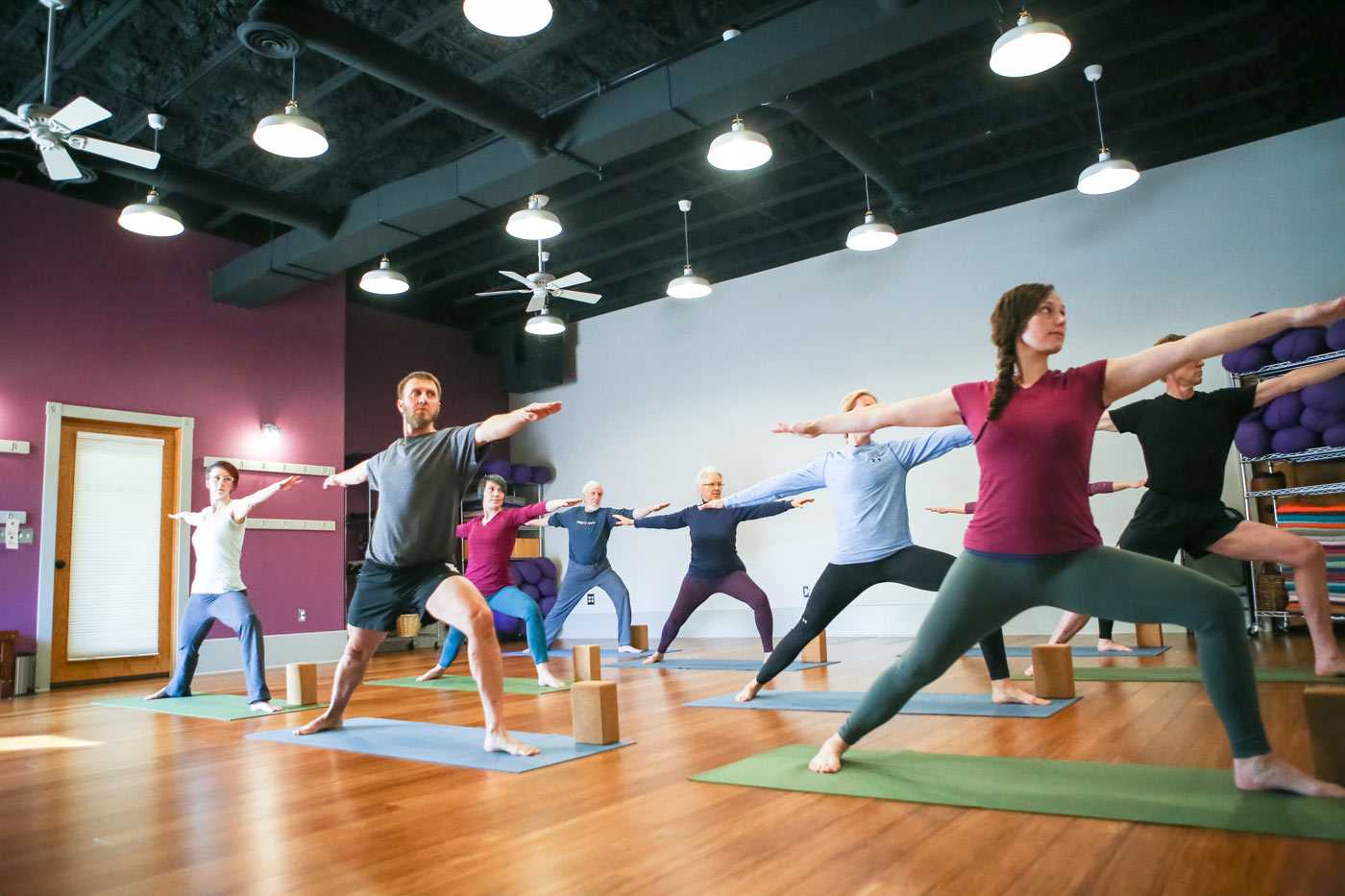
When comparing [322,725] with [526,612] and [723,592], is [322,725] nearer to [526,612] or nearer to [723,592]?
[526,612]

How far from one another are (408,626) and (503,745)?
19.9 feet

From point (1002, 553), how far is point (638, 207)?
6201 mm

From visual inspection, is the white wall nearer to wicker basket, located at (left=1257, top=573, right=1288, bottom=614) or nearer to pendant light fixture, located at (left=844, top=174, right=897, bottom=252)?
wicker basket, located at (left=1257, top=573, right=1288, bottom=614)

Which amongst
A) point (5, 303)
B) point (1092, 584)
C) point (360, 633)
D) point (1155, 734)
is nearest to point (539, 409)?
point (360, 633)

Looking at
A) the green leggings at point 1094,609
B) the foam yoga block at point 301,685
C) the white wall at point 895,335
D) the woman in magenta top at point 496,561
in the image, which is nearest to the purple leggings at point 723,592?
the woman in magenta top at point 496,561

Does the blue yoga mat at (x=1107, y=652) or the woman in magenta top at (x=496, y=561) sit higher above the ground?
the woman in magenta top at (x=496, y=561)

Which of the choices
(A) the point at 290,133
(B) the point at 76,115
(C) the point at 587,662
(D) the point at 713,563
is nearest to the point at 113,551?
(B) the point at 76,115

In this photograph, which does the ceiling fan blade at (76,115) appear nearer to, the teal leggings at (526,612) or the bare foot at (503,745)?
the teal leggings at (526,612)

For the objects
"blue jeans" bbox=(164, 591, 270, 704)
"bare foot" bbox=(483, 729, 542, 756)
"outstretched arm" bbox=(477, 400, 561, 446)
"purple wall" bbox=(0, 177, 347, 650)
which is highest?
"purple wall" bbox=(0, 177, 347, 650)

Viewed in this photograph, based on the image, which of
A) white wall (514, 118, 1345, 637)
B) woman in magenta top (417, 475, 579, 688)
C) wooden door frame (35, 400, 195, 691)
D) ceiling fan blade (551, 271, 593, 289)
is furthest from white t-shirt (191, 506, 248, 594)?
white wall (514, 118, 1345, 637)

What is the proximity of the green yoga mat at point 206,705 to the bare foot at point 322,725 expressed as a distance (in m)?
0.86

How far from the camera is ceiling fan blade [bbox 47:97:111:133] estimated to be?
4332 millimetres

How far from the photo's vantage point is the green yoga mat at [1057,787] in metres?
1.75

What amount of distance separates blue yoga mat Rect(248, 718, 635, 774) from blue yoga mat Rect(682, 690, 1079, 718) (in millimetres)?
884
